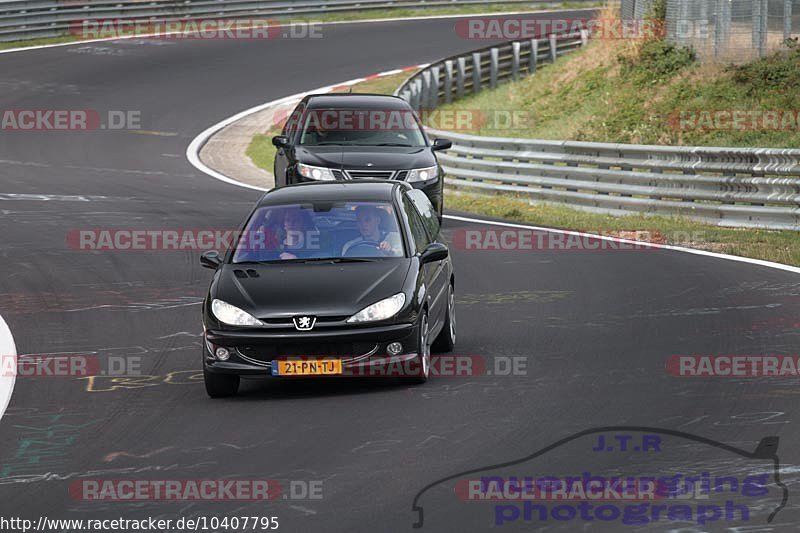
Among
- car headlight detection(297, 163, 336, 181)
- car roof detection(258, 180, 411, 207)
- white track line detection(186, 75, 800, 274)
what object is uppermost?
car roof detection(258, 180, 411, 207)

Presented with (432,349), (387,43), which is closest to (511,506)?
(432,349)

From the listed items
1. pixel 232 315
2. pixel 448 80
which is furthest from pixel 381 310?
pixel 448 80

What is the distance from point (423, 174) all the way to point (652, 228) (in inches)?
138

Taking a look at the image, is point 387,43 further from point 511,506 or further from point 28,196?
point 511,506

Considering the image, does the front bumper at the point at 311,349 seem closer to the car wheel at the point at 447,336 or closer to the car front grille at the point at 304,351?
the car front grille at the point at 304,351

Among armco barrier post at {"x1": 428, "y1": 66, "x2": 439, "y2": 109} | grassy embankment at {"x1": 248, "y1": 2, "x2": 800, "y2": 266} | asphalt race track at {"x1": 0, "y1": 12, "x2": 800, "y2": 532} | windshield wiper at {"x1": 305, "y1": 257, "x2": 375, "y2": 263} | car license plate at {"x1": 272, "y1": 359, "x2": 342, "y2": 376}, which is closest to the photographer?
asphalt race track at {"x1": 0, "y1": 12, "x2": 800, "y2": 532}

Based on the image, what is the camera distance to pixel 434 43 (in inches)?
1812

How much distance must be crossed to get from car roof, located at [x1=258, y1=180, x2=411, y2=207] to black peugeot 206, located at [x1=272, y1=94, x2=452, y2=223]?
625 centimetres

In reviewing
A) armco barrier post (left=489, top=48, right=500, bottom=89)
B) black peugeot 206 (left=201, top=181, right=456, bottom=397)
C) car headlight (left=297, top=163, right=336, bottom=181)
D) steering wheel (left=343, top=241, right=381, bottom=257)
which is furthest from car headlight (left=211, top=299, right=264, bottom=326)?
armco barrier post (left=489, top=48, right=500, bottom=89)

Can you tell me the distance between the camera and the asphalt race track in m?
8.41

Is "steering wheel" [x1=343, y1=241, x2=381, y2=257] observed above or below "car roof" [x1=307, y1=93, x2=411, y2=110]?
above

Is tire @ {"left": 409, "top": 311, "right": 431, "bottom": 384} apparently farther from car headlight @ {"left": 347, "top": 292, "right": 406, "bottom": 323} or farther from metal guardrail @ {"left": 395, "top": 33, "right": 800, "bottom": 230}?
metal guardrail @ {"left": 395, "top": 33, "right": 800, "bottom": 230}

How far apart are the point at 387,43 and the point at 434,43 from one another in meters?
1.46

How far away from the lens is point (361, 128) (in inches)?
806
